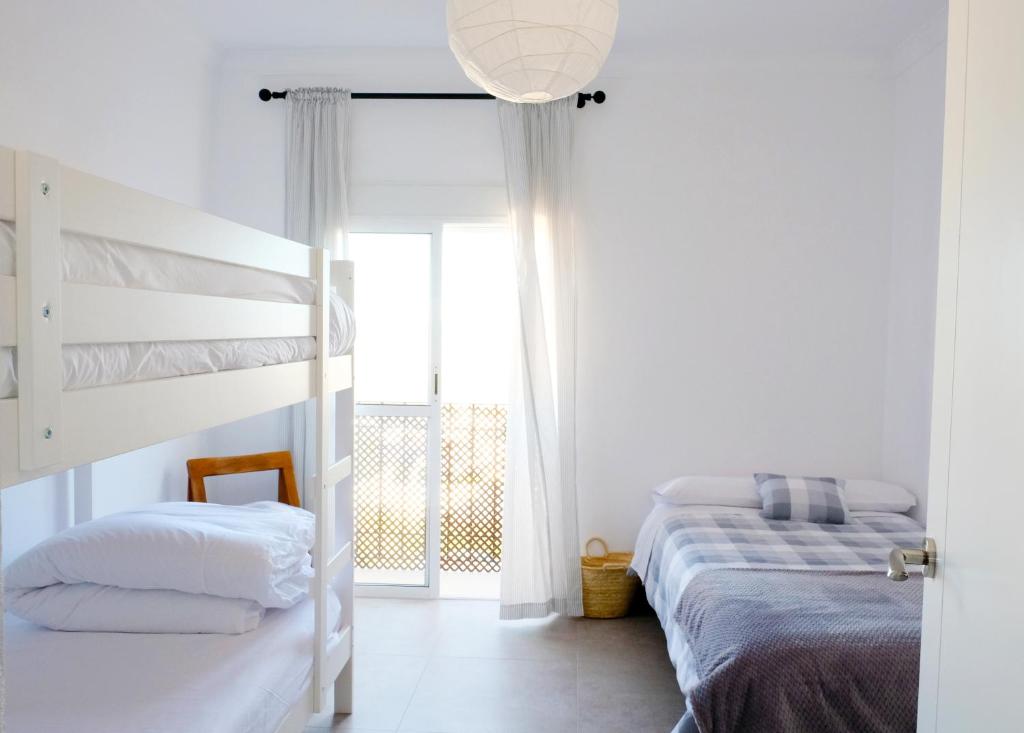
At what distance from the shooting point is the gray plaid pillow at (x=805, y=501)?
324 cm

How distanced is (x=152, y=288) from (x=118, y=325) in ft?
0.57

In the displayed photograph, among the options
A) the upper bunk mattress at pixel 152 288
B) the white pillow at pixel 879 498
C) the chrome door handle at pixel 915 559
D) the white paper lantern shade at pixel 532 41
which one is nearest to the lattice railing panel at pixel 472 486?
the white pillow at pixel 879 498

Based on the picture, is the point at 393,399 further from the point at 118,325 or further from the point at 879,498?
the point at 118,325

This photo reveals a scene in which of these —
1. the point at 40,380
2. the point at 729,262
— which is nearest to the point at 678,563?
the point at 729,262

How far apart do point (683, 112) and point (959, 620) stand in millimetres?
3069

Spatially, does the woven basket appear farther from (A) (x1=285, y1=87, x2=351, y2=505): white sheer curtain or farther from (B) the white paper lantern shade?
(B) the white paper lantern shade

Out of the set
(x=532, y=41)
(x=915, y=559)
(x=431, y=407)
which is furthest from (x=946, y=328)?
(x=431, y=407)

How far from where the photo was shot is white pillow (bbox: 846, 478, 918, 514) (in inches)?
133

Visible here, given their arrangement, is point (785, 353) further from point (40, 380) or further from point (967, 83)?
point (40, 380)

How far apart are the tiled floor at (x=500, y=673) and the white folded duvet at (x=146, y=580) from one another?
0.74m

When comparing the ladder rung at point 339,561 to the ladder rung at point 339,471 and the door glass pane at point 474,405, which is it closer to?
the ladder rung at point 339,471

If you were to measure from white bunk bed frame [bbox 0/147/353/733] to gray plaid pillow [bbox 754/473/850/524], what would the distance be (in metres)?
1.99

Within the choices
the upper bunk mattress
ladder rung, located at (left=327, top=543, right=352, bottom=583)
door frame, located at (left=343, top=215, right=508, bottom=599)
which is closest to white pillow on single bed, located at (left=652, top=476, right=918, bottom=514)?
door frame, located at (left=343, top=215, right=508, bottom=599)

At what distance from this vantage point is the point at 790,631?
2035mm
